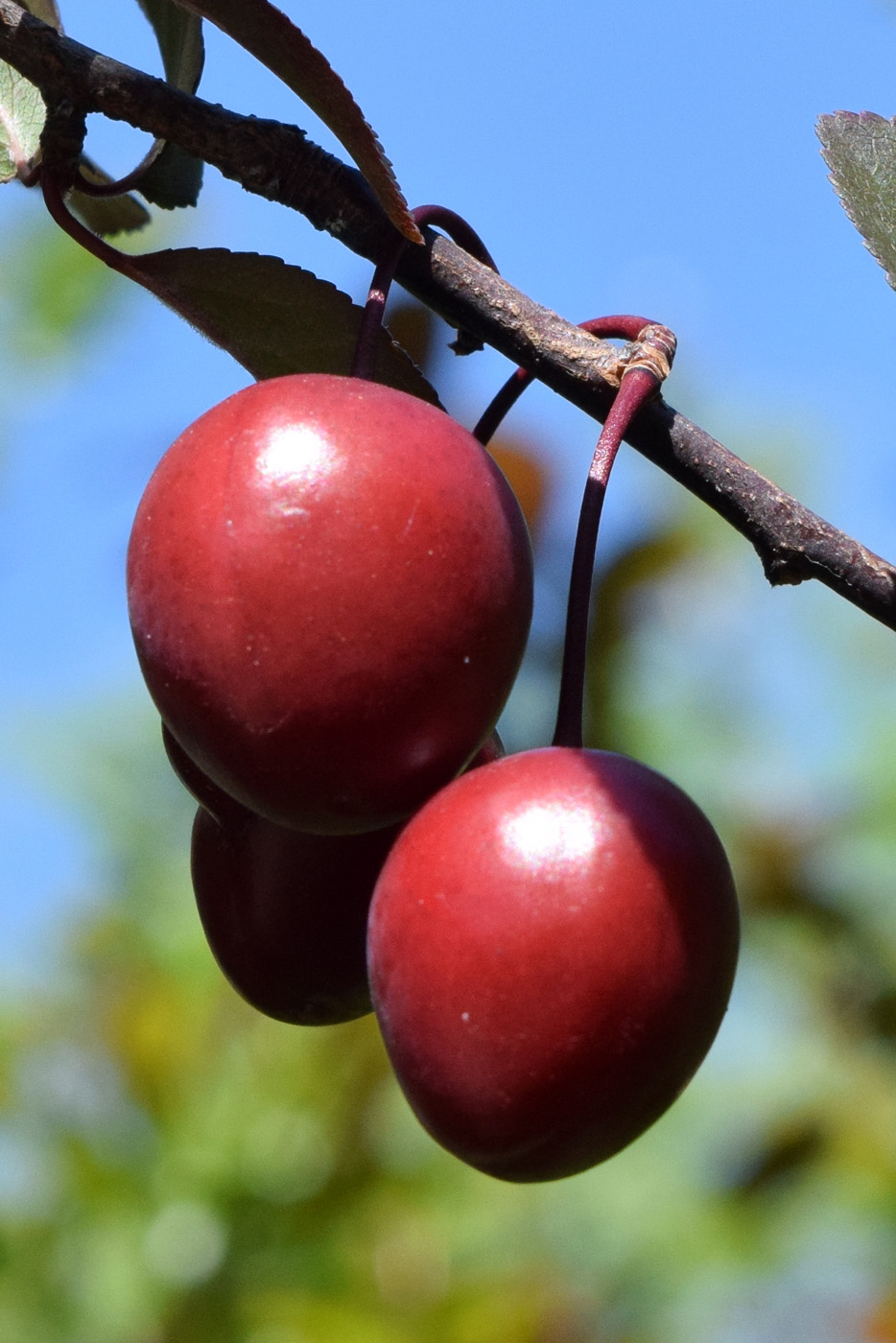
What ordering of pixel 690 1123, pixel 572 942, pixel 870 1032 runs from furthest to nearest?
pixel 690 1123 → pixel 870 1032 → pixel 572 942

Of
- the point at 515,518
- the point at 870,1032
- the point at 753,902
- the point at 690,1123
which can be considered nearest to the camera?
the point at 515,518

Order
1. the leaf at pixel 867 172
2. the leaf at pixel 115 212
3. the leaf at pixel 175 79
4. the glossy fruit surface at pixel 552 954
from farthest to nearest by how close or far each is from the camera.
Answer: the leaf at pixel 115 212
the leaf at pixel 175 79
the leaf at pixel 867 172
the glossy fruit surface at pixel 552 954

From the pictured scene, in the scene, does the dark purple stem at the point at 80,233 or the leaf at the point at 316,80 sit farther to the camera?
the dark purple stem at the point at 80,233

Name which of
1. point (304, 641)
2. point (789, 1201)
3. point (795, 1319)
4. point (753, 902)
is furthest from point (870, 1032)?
point (795, 1319)

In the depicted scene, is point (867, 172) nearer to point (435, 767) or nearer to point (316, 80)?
point (316, 80)

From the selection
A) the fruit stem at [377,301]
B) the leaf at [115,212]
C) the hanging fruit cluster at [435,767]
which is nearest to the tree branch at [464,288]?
the fruit stem at [377,301]

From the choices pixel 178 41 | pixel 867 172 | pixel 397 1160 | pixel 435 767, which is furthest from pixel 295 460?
pixel 397 1160

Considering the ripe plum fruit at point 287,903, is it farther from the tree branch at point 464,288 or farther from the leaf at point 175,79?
the leaf at point 175,79

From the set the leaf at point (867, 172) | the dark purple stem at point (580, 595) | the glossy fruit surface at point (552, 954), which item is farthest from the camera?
the leaf at point (867, 172)

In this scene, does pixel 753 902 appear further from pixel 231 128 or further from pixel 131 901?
pixel 131 901
